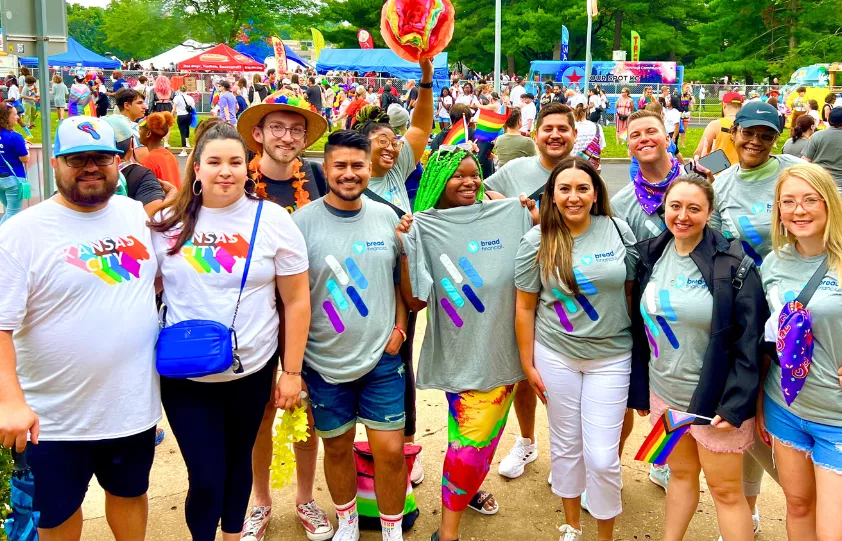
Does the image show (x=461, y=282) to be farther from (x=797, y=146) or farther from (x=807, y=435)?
(x=797, y=146)

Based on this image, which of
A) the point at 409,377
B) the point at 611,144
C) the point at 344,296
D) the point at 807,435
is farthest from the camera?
the point at 611,144

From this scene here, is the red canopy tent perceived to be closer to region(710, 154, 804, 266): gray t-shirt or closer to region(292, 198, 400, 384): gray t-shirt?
region(292, 198, 400, 384): gray t-shirt

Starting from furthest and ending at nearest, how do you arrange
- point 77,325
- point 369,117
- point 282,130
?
point 369,117
point 282,130
point 77,325

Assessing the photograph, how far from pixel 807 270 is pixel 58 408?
2.92m

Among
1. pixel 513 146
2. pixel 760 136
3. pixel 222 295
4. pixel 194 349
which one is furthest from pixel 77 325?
pixel 513 146

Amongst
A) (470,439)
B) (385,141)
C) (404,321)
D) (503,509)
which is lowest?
(503,509)

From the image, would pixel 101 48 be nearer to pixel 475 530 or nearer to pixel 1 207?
pixel 1 207

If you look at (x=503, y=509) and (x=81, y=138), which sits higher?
(x=81, y=138)

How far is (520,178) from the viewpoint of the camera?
4.52 m

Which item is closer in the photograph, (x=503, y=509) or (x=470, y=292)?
(x=470, y=292)

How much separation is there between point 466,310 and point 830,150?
6534 millimetres

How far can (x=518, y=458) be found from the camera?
4496 millimetres

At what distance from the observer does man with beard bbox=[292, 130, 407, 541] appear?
344cm

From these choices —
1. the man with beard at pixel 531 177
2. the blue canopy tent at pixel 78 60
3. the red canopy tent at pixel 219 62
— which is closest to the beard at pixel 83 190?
the man with beard at pixel 531 177
